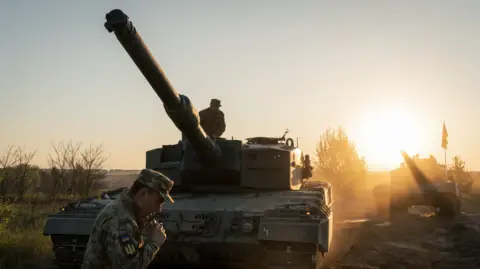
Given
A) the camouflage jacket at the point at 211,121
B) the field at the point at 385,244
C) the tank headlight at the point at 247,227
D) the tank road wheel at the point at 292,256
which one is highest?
the camouflage jacket at the point at 211,121

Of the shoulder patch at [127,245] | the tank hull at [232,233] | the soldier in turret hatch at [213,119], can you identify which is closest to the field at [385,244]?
the tank hull at [232,233]

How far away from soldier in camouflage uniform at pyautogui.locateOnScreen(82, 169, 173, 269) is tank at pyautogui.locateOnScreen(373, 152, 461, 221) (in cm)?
1470

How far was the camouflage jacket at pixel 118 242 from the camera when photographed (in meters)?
3.38

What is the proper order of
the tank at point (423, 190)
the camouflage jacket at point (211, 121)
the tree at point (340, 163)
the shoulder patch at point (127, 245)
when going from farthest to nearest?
the tree at point (340, 163), the tank at point (423, 190), the camouflage jacket at point (211, 121), the shoulder patch at point (127, 245)

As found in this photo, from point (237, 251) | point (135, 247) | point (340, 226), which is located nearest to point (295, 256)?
point (237, 251)

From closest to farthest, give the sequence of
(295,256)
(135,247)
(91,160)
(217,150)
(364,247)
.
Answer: (135,247), (295,256), (217,150), (364,247), (91,160)

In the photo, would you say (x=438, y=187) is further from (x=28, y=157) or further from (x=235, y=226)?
(x=28, y=157)

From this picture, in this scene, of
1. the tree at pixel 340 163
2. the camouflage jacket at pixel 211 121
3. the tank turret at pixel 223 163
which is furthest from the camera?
the tree at pixel 340 163

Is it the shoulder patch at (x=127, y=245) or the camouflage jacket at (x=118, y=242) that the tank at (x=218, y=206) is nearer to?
the camouflage jacket at (x=118, y=242)

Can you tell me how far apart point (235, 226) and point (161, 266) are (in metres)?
1.43

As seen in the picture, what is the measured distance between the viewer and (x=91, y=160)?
28.1 m

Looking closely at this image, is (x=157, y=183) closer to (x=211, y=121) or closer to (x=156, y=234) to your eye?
(x=156, y=234)

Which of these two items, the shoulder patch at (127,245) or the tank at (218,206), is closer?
the shoulder patch at (127,245)

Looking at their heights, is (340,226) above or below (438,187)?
below
